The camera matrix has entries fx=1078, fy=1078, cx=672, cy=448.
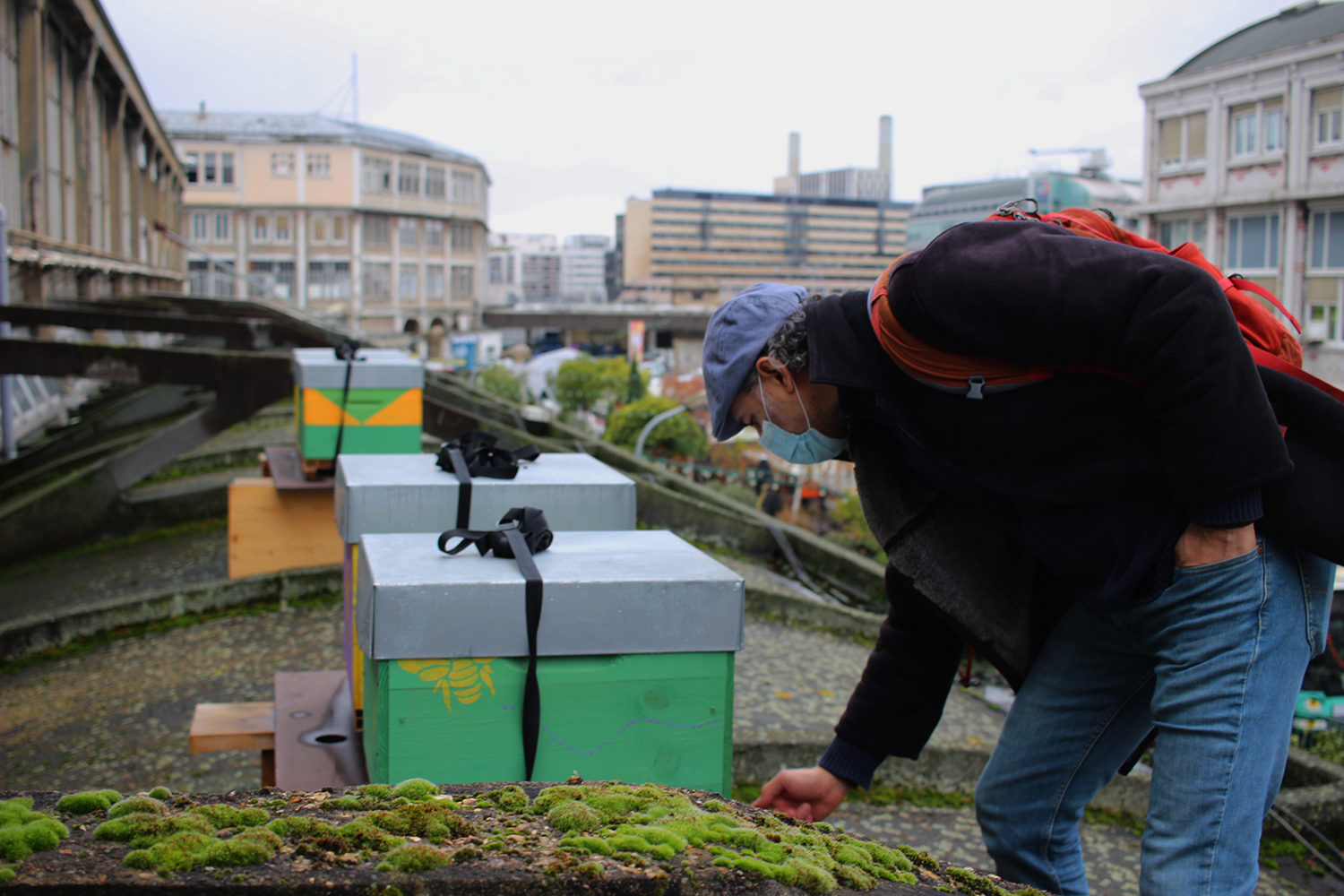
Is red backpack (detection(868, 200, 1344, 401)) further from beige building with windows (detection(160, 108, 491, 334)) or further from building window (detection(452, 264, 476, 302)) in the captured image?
building window (detection(452, 264, 476, 302))

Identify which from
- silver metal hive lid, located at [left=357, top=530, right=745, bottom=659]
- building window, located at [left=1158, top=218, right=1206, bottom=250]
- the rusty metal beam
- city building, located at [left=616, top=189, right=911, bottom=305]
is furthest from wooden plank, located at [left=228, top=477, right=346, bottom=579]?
city building, located at [left=616, top=189, right=911, bottom=305]

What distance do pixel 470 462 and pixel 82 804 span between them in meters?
2.29

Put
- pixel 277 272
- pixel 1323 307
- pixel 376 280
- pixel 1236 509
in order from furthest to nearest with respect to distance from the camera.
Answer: pixel 376 280 → pixel 277 272 → pixel 1323 307 → pixel 1236 509

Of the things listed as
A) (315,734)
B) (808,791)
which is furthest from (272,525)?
(808,791)

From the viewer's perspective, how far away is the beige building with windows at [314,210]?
7344cm

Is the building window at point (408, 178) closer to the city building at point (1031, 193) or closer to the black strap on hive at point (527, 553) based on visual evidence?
the city building at point (1031, 193)

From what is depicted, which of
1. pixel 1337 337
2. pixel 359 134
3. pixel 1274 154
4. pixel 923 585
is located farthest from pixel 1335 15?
pixel 359 134

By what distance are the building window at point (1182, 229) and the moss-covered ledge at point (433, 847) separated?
34.3m

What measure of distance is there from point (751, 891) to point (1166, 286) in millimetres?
1181

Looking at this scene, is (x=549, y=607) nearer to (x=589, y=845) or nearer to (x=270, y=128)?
(x=589, y=845)

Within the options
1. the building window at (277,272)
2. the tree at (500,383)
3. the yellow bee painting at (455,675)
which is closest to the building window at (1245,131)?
the tree at (500,383)

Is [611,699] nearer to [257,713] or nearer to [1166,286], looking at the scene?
[1166,286]

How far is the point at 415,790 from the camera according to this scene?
158cm

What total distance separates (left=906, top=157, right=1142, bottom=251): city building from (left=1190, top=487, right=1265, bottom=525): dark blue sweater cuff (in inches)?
1636
